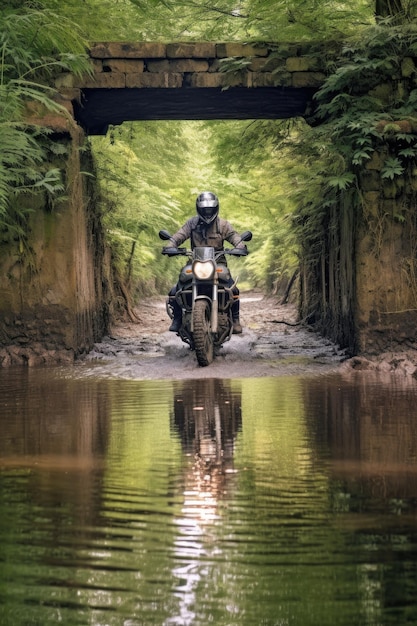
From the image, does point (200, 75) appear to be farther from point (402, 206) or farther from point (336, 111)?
point (402, 206)

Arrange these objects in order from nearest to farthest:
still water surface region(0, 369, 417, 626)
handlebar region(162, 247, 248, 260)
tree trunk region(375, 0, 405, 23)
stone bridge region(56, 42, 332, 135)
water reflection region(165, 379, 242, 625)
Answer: still water surface region(0, 369, 417, 626) → water reflection region(165, 379, 242, 625) → handlebar region(162, 247, 248, 260) → stone bridge region(56, 42, 332, 135) → tree trunk region(375, 0, 405, 23)

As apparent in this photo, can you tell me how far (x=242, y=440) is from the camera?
6.77 metres

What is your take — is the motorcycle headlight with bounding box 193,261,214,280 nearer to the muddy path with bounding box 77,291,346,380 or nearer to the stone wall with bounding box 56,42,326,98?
the muddy path with bounding box 77,291,346,380

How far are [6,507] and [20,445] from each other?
1.94 metres

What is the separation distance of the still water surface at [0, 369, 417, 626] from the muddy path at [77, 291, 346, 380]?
3783 mm

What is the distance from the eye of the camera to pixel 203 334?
12508 mm

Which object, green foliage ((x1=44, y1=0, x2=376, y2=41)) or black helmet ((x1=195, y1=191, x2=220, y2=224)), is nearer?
black helmet ((x1=195, y1=191, x2=220, y2=224))

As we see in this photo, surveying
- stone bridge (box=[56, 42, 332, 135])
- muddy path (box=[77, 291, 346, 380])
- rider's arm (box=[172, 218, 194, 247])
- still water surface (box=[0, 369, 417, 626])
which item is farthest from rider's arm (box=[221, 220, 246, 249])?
still water surface (box=[0, 369, 417, 626])

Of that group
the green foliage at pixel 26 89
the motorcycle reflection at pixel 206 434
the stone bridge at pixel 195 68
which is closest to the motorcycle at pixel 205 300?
the motorcycle reflection at pixel 206 434

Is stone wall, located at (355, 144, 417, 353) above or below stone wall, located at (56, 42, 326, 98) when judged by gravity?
below

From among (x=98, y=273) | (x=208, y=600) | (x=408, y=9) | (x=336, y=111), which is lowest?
(x=208, y=600)

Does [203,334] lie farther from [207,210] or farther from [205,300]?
[207,210]

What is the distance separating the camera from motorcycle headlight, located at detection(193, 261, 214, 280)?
13.2 m

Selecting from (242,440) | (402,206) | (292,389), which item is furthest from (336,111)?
(242,440)
